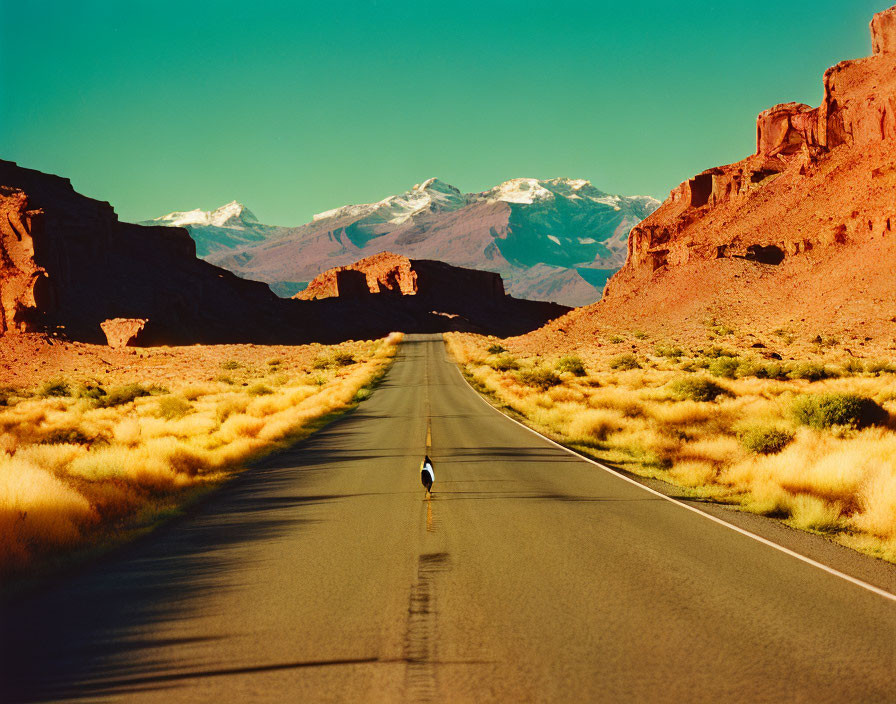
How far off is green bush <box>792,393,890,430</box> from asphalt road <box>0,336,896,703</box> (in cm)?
1060

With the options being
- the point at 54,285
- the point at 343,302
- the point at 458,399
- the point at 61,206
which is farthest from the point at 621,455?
the point at 343,302

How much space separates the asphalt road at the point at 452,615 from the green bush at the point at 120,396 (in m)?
30.7

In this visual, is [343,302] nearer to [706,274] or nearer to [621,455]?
[706,274]

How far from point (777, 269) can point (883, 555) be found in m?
77.8

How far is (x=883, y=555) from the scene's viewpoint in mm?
8008

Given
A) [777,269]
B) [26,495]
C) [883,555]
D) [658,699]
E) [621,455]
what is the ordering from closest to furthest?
[658,699]
[883,555]
[26,495]
[621,455]
[777,269]

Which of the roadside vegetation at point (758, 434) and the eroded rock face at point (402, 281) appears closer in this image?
the roadside vegetation at point (758, 434)

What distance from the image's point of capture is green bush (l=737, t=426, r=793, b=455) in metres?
15.2

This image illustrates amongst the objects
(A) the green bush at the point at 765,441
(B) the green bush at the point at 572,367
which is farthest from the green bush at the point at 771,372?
(A) the green bush at the point at 765,441

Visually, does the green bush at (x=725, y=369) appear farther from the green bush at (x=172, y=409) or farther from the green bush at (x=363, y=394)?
the green bush at (x=172, y=409)

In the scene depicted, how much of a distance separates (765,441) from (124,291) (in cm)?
9381

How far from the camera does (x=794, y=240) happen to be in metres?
78.7

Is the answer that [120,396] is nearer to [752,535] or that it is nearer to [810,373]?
[752,535]

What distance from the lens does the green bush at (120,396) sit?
123ft
